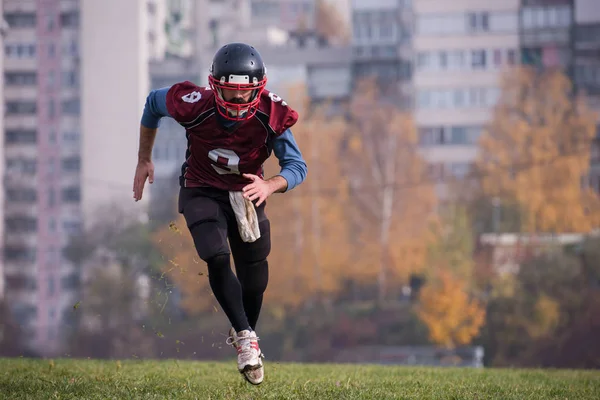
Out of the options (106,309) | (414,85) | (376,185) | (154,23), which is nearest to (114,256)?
(106,309)

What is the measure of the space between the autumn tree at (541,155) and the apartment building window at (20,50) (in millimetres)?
43189

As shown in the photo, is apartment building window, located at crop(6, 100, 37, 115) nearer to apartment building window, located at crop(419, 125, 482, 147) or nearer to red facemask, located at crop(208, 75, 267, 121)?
apartment building window, located at crop(419, 125, 482, 147)

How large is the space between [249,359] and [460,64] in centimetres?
8396

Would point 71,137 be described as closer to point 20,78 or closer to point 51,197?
point 51,197

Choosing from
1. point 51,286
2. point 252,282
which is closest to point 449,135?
point 51,286

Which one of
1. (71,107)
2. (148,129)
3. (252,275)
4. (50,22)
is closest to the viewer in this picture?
(252,275)

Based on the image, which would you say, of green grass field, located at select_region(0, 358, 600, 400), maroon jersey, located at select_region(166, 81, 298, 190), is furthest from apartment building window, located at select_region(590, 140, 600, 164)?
maroon jersey, located at select_region(166, 81, 298, 190)

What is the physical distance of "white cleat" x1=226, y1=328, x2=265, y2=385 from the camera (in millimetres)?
7852

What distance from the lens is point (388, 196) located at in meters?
72.1

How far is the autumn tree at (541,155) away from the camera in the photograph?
68.3 meters

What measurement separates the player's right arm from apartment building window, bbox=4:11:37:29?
99.6 meters

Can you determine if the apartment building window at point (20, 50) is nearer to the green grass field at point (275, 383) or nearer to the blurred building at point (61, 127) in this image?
the blurred building at point (61, 127)

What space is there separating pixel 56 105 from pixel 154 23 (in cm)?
1270

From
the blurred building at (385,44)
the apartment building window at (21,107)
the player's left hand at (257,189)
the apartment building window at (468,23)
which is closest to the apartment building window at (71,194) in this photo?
the apartment building window at (21,107)
